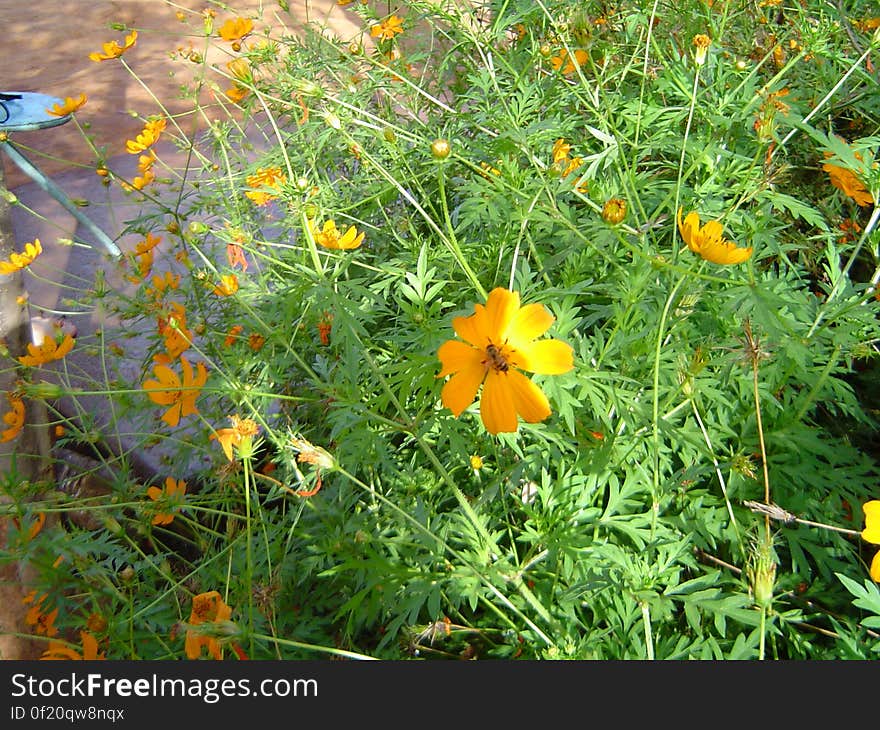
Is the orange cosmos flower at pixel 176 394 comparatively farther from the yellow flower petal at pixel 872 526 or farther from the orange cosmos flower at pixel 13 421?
the yellow flower petal at pixel 872 526

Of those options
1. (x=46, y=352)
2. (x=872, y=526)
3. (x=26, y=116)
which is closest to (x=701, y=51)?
(x=872, y=526)

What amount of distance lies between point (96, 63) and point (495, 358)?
6296mm

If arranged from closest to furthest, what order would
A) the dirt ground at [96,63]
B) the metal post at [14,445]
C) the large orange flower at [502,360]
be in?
the large orange flower at [502,360], the metal post at [14,445], the dirt ground at [96,63]

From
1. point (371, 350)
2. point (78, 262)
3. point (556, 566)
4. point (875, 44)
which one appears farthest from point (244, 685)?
point (78, 262)

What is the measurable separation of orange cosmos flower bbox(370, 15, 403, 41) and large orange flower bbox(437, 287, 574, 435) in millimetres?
1127

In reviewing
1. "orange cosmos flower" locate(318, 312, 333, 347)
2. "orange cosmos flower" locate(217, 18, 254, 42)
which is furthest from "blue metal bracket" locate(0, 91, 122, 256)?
"orange cosmos flower" locate(318, 312, 333, 347)

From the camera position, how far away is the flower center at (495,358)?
2.75 feet

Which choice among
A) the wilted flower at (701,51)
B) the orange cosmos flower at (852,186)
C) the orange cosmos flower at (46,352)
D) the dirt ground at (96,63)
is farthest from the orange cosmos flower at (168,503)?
the dirt ground at (96,63)

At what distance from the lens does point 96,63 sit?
593 centimetres

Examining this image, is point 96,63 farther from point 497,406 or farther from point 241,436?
point 497,406

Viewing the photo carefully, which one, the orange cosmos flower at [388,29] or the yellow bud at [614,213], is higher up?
the orange cosmos flower at [388,29]

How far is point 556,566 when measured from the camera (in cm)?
101

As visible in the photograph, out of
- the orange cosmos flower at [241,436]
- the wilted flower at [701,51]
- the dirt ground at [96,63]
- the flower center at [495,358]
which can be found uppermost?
the wilted flower at [701,51]

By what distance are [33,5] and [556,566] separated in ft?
28.3
